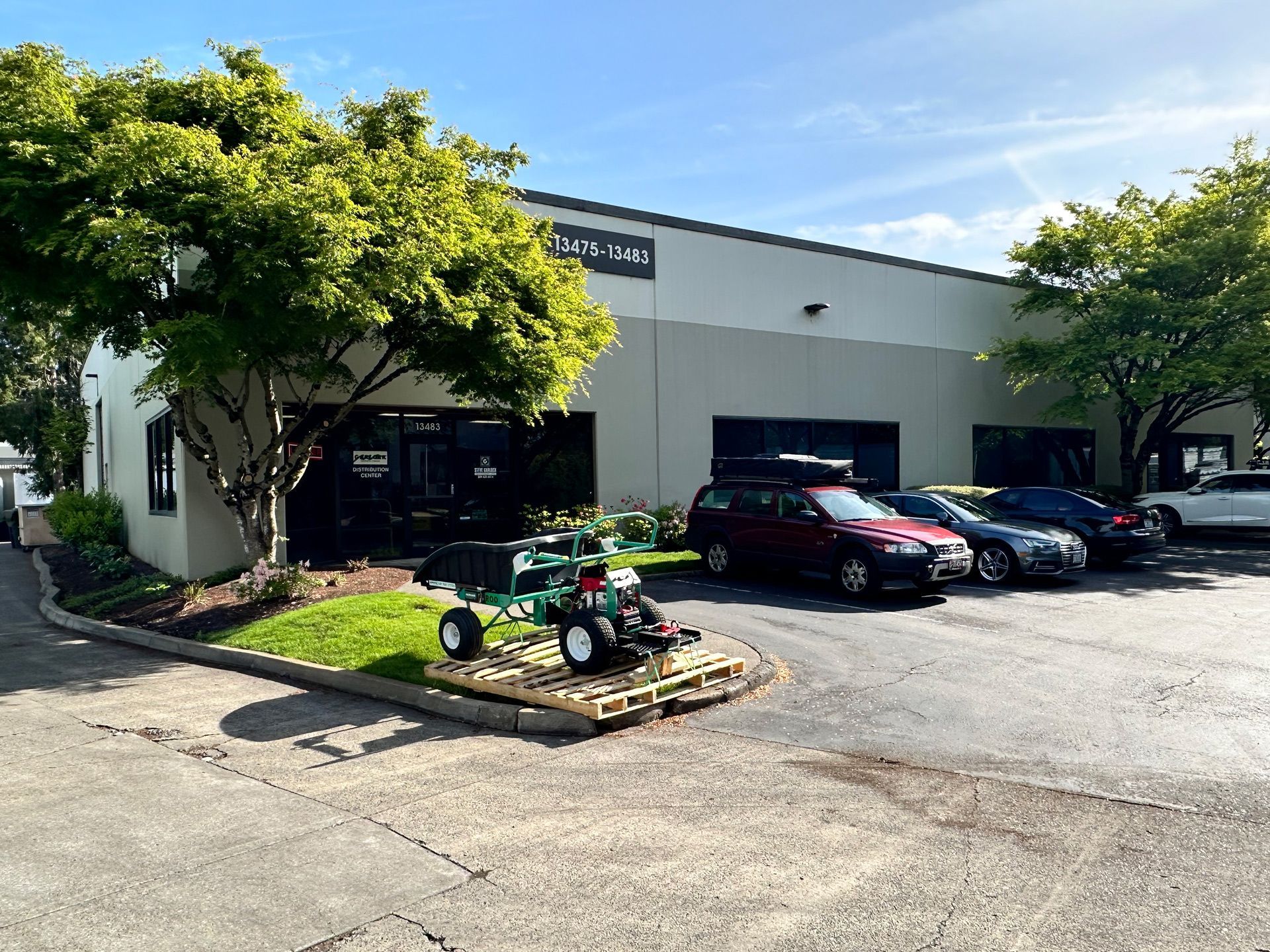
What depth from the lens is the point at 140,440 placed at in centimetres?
1919

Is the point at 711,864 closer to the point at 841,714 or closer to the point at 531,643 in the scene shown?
the point at 841,714

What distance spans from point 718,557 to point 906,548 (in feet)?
11.7

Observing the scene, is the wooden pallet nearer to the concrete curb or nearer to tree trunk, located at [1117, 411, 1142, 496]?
the concrete curb

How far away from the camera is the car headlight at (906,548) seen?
1234cm

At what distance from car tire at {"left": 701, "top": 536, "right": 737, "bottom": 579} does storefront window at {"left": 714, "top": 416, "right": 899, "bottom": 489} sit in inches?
229

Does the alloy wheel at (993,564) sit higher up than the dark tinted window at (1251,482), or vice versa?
the dark tinted window at (1251,482)

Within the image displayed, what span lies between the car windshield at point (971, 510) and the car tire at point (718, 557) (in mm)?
3988

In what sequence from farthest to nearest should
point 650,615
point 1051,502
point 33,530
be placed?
point 33,530, point 1051,502, point 650,615

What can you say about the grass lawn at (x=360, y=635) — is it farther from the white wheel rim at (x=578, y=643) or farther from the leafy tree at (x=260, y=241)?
the leafy tree at (x=260, y=241)

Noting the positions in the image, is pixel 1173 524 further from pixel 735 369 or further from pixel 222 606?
pixel 222 606

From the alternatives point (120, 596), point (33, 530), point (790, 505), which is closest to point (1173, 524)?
point (790, 505)

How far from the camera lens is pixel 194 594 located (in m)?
12.1

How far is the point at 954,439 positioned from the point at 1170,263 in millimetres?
6705

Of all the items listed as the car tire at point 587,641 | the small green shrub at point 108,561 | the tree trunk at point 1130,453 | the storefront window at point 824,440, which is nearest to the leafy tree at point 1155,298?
the tree trunk at point 1130,453
